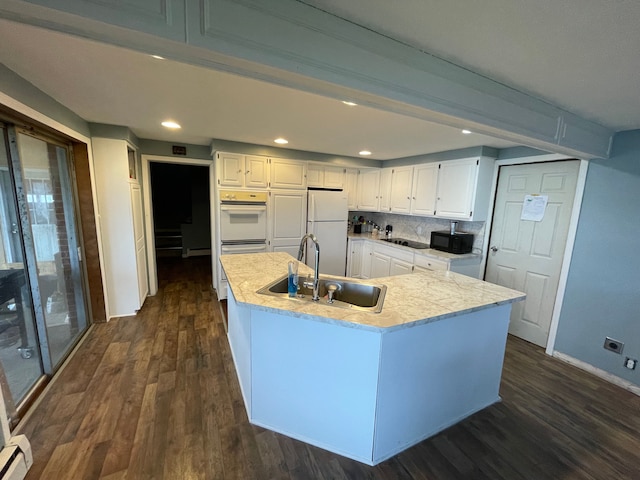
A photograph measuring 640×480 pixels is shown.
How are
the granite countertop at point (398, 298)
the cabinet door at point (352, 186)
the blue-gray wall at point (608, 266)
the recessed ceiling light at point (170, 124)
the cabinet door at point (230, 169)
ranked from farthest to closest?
the cabinet door at point (352, 186)
the cabinet door at point (230, 169)
the recessed ceiling light at point (170, 124)
the blue-gray wall at point (608, 266)
the granite countertop at point (398, 298)

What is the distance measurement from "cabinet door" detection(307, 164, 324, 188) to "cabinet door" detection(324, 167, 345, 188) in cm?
8

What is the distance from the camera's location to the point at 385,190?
4.51 metres

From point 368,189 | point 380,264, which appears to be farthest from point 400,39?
point 368,189

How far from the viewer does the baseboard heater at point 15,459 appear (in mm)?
1297

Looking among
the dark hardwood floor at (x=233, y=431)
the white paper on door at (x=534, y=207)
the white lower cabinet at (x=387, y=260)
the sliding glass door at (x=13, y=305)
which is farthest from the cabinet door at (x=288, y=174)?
the white paper on door at (x=534, y=207)

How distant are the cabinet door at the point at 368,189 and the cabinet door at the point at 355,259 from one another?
2.21ft

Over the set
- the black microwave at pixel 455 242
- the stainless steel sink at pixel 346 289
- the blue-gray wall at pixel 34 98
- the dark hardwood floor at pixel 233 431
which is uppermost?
the blue-gray wall at pixel 34 98

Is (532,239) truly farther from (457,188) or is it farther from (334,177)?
(334,177)

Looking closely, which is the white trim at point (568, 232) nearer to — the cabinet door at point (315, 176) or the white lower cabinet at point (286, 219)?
the cabinet door at point (315, 176)

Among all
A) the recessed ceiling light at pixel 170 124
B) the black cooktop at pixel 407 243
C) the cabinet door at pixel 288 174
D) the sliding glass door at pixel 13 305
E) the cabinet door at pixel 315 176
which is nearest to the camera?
the sliding glass door at pixel 13 305

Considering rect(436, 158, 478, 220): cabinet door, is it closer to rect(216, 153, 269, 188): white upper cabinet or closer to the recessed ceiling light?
rect(216, 153, 269, 188): white upper cabinet

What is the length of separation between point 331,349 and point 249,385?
0.69 m

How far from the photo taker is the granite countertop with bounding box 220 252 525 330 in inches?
58.0

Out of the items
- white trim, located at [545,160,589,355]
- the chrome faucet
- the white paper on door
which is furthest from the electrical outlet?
the chrome faucet
